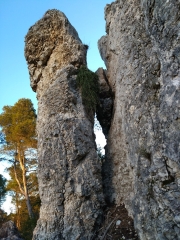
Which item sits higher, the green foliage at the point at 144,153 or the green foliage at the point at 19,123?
the green foliage at the point at 19,123

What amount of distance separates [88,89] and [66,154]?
244 centimetres

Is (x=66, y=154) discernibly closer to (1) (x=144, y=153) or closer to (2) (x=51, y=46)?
(1) (x=144, y=153)

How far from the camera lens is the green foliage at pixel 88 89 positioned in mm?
8062

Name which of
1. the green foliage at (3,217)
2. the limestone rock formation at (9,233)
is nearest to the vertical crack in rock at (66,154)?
the limestone rock formation at (9,233)

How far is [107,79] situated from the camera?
9.12 metres

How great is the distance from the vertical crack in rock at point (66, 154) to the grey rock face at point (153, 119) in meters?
1.03

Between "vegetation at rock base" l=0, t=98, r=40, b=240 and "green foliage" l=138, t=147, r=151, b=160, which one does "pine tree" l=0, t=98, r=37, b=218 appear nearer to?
"vegetation at rock base" l=0, t=98, r=40, b=240

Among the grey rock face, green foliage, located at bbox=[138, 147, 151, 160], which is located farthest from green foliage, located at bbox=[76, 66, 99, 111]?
green foliage, located at bbox=[138, 147, 151, 160]

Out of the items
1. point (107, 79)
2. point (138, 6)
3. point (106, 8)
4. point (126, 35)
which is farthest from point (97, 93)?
point (106, 8)

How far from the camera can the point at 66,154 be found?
6.97 meters

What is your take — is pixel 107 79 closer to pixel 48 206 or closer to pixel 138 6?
pixel 138 6

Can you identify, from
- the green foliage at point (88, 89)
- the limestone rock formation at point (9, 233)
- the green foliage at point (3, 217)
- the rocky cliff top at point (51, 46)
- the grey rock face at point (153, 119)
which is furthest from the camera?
the green foliage at point (3, 217)

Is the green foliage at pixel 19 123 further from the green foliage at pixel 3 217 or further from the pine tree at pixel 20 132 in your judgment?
the green foliage at pixel 3 217

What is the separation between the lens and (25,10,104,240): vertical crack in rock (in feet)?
20.8
